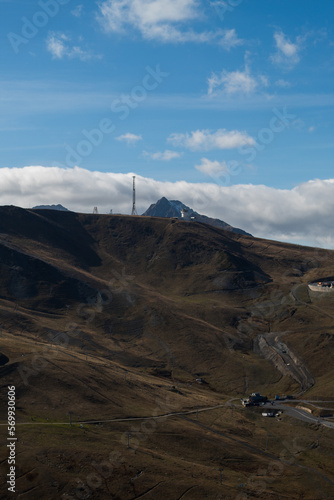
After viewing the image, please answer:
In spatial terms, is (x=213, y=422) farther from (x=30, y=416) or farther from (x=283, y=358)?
(x=283, y=358)

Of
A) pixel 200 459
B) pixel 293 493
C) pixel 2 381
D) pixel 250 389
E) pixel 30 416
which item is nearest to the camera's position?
pixel 293 493

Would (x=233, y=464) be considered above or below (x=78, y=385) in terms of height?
below

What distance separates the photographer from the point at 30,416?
115875 mm

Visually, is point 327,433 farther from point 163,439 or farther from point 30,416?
point 30,416

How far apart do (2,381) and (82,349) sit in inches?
2765

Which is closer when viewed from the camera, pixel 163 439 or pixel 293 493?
pixel 293 493

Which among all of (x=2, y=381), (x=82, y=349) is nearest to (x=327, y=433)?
(x=2, y=381)

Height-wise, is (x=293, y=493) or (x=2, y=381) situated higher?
(x=2, y=381)

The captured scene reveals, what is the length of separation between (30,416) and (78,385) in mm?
22447

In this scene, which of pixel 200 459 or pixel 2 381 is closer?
pixel 200 459

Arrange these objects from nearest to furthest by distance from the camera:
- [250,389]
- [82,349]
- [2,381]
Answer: [2,381], [250,389], [82,349]

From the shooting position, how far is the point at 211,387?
181500 millimetres

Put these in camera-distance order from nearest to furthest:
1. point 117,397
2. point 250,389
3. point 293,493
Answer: point 293,493 → point 117,397 → point 250,389

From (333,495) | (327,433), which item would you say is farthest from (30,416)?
(327,433)
